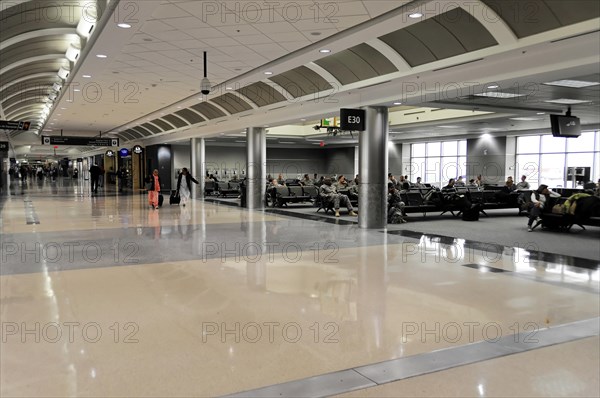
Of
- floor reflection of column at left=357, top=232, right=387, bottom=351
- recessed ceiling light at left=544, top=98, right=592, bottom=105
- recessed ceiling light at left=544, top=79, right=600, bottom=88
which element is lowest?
floor reflection of column at left=357, top=232, right=387, bottom=351

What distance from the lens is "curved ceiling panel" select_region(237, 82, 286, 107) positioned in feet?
50.8

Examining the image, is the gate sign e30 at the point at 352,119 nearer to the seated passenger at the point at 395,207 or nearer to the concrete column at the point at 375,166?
the concrete column at the point at 375,166

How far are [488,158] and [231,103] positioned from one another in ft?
54.2

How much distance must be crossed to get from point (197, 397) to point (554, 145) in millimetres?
26800

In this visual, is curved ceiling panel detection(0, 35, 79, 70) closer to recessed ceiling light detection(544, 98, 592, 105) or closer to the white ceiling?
the white ceiling

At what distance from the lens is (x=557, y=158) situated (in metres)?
25.5

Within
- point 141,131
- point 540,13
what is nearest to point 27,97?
point 141,131

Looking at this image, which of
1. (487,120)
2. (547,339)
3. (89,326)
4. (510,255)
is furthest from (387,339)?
(487,120)

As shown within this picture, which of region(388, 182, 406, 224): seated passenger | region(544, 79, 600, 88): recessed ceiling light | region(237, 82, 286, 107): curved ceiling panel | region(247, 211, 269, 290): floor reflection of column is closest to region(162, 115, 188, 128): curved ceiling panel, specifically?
region(237, 82, 286, 107): curved ceiling panel

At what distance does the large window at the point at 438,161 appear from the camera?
31.2 metres

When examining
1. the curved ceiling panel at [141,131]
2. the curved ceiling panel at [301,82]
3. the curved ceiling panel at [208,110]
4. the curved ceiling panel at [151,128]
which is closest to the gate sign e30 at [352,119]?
the curved ceiling panel at [301,82]

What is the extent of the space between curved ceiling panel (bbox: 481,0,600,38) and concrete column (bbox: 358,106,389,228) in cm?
519

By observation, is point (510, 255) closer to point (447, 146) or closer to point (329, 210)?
point (329, 210)

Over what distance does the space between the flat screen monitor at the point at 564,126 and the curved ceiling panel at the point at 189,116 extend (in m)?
15.1
